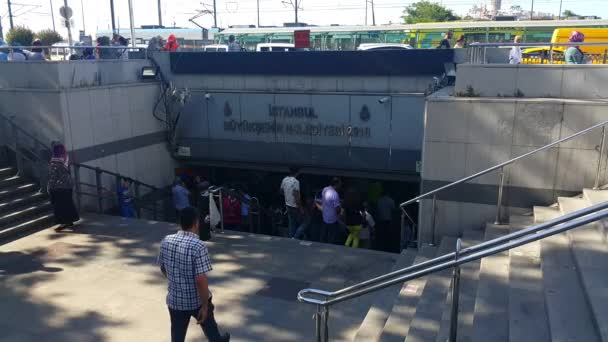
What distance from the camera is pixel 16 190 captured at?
383 inches

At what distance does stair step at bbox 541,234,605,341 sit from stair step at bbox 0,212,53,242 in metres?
8.26

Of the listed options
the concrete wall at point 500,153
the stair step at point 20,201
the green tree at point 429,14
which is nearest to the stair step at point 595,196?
the concrete wall at point 500,153

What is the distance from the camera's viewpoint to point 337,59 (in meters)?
11.7

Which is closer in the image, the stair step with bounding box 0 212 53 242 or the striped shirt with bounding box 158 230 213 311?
the striped shirt with bounding box 158 230 213 311

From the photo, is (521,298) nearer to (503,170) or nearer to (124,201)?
(503,170)

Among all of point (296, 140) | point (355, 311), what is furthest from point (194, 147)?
point (355, 311)

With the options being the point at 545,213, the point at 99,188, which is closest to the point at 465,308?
the point at 545,213

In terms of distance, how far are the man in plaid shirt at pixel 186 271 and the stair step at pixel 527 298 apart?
250cm

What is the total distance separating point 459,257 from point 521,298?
138 cm

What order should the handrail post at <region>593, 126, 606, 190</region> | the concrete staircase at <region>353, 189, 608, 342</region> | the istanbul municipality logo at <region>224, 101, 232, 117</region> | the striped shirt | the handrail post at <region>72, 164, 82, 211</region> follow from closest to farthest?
1. the concrete staircase at <region>353, 189, 608, 342</region>
2. the striped shirt
3. the handrail post at <region>593, 126, 606, 190</region>
4. the handrail post at <region>72, 164, 82, 211</region>
5. the istanbul municipality logo at <region>224, 101, 232, 117</region>

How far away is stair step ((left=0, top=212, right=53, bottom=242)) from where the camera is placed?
877cm

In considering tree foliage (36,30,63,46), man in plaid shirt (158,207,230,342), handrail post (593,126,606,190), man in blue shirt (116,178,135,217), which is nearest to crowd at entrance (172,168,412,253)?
man in blue shirt (116,178,135,217)

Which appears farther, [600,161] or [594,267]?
[600,161]

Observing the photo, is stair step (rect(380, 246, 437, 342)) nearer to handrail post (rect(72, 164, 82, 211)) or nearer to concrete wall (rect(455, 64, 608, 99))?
concrete wall (rect(455, 64, 608, 99))
